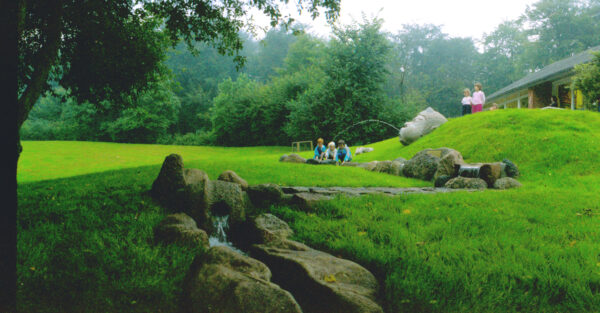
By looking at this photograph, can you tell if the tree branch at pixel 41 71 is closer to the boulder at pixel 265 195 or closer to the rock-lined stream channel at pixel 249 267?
the rock-lined stream channel at pixel 249 267

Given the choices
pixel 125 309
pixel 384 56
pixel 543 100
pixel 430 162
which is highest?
pixel 384 56

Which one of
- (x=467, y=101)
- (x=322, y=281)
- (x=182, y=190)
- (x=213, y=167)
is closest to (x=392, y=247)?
(x=322, y=281)

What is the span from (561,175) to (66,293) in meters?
Result: 12.5

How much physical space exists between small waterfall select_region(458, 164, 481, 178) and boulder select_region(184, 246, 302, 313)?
847 centimetres

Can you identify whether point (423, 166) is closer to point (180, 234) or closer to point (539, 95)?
point (180, 234)

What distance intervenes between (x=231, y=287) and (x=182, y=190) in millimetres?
3786

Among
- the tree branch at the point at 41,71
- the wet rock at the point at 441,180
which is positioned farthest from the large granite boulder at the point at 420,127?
the tree branch at the point at 41,71

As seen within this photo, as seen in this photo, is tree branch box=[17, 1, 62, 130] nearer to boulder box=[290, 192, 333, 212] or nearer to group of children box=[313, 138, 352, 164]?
boulder box=[290, 192, 333, 212]

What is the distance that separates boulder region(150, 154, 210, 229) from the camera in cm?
645

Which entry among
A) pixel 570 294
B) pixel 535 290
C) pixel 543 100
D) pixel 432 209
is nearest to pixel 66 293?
pixel 535 290

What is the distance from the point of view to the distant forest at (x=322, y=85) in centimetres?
3153

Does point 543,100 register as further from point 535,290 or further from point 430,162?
point 535,290

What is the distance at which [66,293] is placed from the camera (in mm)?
3742

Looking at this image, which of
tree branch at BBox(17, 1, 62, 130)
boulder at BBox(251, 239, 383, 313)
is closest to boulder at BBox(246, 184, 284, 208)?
boulder at BBox(251, 239, 383, 313)
